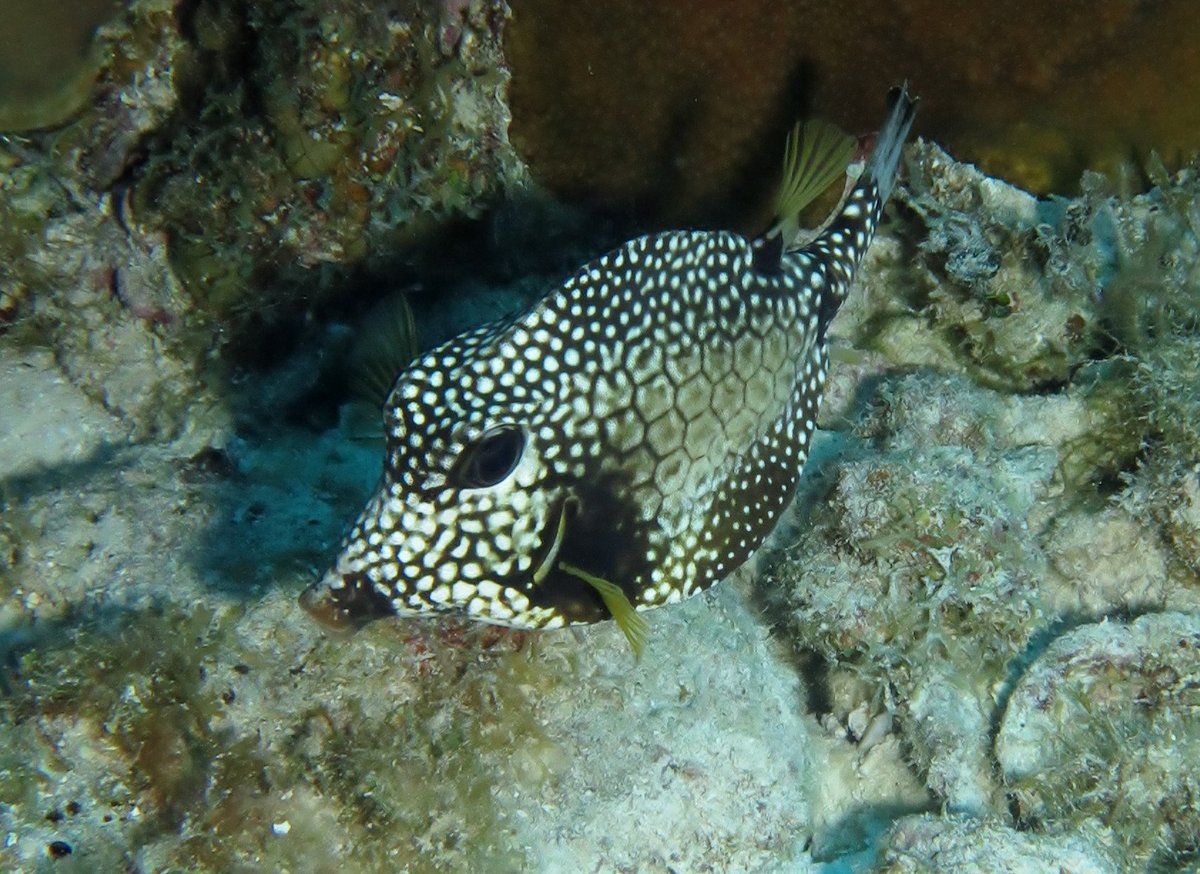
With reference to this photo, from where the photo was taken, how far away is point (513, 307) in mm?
4965

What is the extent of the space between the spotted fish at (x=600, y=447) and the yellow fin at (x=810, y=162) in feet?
0.71

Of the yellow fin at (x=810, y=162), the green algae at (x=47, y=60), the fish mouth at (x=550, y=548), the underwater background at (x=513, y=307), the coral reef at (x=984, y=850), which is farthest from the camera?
the green algae at (x=47, y=60)

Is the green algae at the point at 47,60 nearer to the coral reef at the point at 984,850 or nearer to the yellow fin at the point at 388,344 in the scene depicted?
the yellow fin at the point at 388,344

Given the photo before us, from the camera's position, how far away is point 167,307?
480cm

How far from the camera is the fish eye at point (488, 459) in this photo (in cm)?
262

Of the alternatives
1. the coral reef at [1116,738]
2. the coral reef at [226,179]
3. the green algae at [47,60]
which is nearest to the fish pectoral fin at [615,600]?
the coral reef at [1116,738]

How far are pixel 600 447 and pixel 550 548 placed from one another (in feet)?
1.25

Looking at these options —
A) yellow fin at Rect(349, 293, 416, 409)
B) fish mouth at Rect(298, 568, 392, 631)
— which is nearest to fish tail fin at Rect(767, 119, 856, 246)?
yellow fin at Rect(349, 293, 416, 409)

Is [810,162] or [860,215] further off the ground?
[810,162]

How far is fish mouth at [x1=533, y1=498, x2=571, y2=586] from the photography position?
8.95 feet

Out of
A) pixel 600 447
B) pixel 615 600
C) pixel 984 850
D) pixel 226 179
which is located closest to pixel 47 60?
pixel 226 179

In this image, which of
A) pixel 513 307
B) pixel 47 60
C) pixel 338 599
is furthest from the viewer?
pixel 513 307

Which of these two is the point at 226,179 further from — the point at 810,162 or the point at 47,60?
the point at 810,162

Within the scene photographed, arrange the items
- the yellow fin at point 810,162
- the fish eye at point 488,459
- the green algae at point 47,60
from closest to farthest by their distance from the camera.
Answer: the fish eye at point 488,459 < the yellow fin at point 810,162 < the green algae at point 47,60
